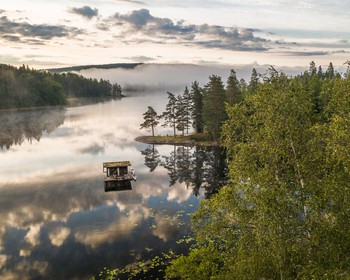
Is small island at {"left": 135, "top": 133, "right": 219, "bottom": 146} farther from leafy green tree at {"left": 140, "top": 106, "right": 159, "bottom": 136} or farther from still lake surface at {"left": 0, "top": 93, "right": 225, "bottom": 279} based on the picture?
still lake surface at {"left": 0, "top": 93, "right": 225, "bottom": 279}

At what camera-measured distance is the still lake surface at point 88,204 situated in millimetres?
32125

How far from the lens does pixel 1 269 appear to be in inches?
1186

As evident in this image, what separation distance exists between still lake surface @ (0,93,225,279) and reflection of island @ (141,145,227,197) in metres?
0.18

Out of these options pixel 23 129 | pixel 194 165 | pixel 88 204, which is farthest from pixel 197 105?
pixel 88 204

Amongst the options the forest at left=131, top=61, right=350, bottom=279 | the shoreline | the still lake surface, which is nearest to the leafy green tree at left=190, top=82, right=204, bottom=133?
the shoreline

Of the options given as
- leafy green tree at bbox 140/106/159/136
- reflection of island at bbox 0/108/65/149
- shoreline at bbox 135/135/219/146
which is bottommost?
shoreline at bbox 135/135/219/146

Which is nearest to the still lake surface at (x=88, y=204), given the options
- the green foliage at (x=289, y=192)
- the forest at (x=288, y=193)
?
the forest at (x=288, y=193)

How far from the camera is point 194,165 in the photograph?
7000 centimetres

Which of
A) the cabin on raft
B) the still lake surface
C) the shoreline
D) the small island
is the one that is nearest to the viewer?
the still lake surface

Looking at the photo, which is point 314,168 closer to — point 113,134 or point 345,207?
point 345,207

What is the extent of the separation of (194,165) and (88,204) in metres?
28.4

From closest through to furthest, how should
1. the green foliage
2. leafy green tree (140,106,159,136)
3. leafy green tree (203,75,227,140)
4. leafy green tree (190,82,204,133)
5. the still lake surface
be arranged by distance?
the green foliage, the still lake surface, leafy green tree (203,75,227,140), leafy green tree (140,106,159,136), leafy green tree (190,82,204,133)

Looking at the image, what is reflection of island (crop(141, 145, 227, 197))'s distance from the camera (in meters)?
57.2

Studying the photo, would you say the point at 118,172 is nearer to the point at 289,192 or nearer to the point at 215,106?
the point at 215,106
